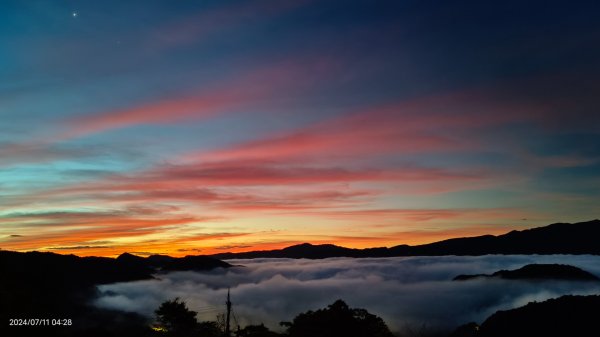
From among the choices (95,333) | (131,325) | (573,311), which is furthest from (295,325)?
(131,325)

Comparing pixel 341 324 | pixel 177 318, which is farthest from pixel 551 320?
pixel 177 318

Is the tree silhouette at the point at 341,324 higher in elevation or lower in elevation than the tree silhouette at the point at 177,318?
higher

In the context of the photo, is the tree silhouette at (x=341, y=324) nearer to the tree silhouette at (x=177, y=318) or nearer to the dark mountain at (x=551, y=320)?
the dark mountain at (x=551, y=320)

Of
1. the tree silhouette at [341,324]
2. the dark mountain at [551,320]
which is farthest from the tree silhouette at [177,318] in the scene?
the dark mountain at [551,320]

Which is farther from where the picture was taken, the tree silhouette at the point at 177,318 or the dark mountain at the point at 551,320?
the tree silhouette at the point at 177,318

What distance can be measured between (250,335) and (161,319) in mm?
43829

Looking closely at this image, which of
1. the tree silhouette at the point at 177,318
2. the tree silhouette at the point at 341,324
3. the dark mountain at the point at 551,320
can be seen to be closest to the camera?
the tree silhouette at the point at 341,324

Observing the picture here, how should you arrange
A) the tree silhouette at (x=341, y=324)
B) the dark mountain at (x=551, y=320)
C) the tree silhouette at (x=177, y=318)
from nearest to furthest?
the tree silhouette at (x=341, y=324) → the dark mountain at (x=551, y=320) → the tree silhouette at (x=177, y=318)

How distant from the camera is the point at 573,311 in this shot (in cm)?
8369

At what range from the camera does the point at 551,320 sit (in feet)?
277

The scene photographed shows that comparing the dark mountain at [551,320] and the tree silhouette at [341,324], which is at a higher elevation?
the tree silhouette at [341,324]

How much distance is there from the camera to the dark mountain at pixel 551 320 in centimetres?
8100

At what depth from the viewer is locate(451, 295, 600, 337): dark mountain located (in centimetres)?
8100

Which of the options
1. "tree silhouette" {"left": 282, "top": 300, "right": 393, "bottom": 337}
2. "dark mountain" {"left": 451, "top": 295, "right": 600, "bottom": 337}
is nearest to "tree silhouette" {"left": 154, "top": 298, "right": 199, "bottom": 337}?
"tree silhouette" {"left": 282, "top": 300, "right": 393, "bottom": 337}
